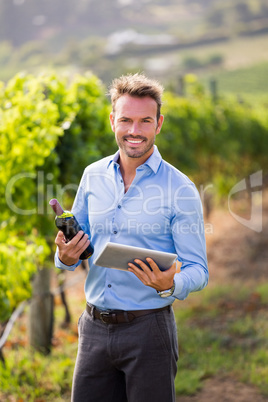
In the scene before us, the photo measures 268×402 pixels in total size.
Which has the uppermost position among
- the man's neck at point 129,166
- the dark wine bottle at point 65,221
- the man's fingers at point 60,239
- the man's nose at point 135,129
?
the man's nose at point 135,129

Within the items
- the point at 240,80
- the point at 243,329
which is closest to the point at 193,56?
the point at 240,80

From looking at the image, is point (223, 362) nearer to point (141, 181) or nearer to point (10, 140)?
point (10, 140)

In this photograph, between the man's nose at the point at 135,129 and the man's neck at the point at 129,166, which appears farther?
the man's neck at the point at 129,166

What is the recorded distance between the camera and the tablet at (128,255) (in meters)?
1.88

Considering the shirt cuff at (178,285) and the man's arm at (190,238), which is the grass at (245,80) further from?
the shirt cuff at (178,285)

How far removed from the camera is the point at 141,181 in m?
2.22

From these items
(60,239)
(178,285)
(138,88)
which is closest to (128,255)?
(178,285)

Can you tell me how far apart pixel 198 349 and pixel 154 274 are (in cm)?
372

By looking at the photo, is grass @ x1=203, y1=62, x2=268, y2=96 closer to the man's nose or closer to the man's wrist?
the man's nose

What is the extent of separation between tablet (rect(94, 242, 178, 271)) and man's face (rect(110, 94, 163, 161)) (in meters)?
A: 0.45

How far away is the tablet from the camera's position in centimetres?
188

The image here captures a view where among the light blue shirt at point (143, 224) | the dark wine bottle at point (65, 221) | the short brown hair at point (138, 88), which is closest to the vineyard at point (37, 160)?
the short brown hair at point (138, 88)

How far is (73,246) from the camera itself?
2074 millimetres

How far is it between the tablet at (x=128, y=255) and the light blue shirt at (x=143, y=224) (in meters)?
0.13
